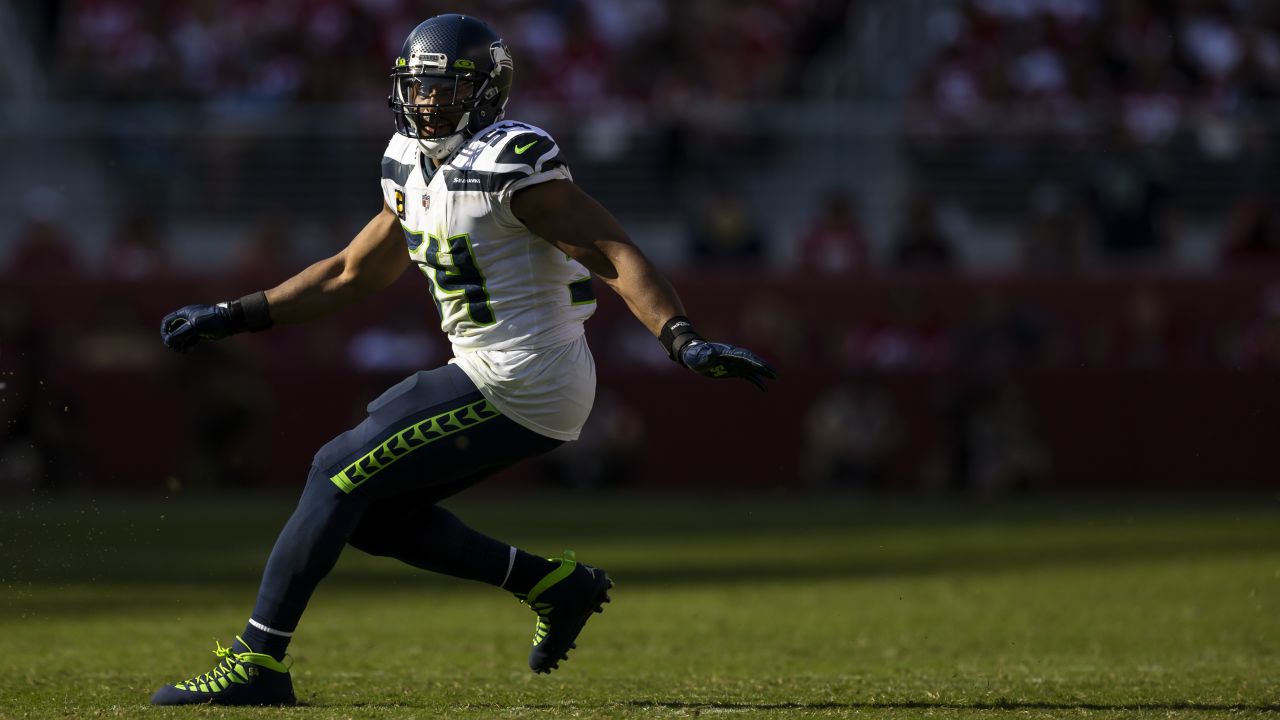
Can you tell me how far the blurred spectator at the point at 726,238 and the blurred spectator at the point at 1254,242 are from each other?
4.38 meters

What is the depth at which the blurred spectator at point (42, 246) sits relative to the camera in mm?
16969

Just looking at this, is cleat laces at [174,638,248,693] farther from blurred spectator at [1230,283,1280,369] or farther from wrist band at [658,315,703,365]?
blurred spectator at [1230,283,1280,369]

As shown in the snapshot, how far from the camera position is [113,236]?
17.4m

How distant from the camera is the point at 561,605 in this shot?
659cm

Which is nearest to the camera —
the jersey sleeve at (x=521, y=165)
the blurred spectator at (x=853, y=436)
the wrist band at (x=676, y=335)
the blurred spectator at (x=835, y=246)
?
the wrist band at (x=676, y=335)

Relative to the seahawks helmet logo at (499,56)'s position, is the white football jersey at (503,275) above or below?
below

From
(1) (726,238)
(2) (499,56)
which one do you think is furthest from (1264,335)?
(2) (499,56)

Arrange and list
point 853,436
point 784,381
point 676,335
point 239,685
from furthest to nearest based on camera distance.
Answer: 1. point 784,381
2. point 853,436
3. point 239,685
4. point 676,335

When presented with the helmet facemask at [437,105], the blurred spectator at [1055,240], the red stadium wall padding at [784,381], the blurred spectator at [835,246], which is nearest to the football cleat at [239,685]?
the helmet facemask at [437,105]

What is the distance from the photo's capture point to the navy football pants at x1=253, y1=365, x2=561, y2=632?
237 inches

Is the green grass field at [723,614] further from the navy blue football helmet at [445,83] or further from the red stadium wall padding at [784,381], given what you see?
the navy blue football helmet at [445,83]

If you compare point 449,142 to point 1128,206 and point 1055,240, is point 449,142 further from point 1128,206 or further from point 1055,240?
point 1128,206

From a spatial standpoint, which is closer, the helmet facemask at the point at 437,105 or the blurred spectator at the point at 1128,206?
the helmet facemask at the point at 437,105

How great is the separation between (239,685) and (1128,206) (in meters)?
13.0
